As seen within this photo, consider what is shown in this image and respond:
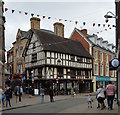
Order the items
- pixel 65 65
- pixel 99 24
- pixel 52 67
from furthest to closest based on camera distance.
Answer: pixel 65 65
pixel 52 67
pixel 99 24

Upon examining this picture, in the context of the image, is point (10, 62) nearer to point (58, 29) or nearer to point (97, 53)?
point (58, 29)

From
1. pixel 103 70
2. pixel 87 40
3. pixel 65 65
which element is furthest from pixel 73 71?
pixel 103 70

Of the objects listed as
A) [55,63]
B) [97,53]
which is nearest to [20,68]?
[55,63]

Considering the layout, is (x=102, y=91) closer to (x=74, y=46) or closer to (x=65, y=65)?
(x=65, y=65)

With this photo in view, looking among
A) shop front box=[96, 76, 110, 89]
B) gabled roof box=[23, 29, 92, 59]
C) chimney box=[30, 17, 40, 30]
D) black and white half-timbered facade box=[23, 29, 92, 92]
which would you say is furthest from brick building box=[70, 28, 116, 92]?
chimney box=[30, 17, 40, 30]

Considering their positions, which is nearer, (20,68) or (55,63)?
(55,63)

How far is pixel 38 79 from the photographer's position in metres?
31.0

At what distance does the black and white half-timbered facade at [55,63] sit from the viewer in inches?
1198

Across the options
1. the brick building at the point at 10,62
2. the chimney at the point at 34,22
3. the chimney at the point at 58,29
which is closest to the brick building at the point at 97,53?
the chimney at the point at 58,29

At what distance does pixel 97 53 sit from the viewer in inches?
1649

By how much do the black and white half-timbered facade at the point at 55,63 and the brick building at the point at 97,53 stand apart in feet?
7.27

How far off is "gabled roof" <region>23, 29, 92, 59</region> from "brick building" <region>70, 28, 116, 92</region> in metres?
1.37

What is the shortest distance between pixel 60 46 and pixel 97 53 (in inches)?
437

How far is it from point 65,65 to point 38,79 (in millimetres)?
4952
